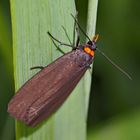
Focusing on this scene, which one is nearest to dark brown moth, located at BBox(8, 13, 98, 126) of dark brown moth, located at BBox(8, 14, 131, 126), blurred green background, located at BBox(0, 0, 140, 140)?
dark brown moth, located at BBox(8, 14, 131, 126)

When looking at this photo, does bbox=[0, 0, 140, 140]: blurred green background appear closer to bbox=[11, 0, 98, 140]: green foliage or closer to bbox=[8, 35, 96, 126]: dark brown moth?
bbox=[8, 35, 96, 126]: dark brown moth

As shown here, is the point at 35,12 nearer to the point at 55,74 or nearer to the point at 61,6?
the point at 61,6

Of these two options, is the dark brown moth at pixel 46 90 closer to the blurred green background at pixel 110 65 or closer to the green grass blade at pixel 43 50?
the green grass blade at pixel 43 50

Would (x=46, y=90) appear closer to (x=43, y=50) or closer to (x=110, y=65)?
(x=43, y=50)

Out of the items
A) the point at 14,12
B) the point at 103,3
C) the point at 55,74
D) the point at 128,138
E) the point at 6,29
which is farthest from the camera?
the point at 103,3

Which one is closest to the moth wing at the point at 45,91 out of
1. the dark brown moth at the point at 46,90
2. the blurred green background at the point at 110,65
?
the dark brown moth at the point at 46,90

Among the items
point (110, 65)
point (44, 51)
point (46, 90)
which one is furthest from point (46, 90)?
point (110, 65)

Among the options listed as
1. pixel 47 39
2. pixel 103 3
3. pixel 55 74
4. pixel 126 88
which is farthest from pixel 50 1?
pixel 126 88
